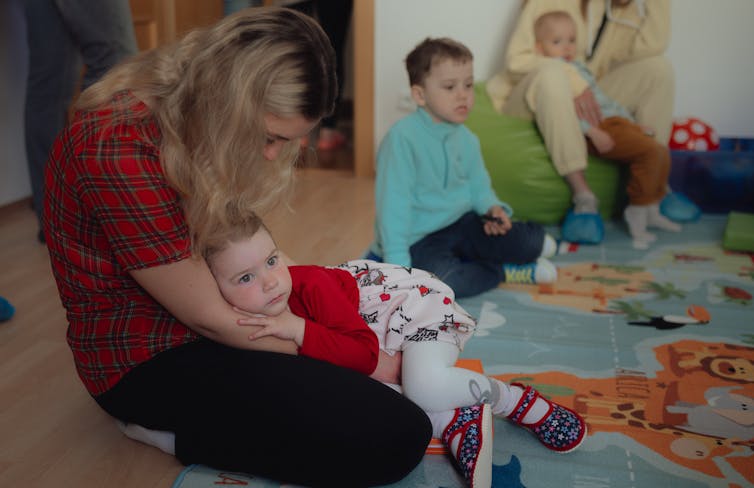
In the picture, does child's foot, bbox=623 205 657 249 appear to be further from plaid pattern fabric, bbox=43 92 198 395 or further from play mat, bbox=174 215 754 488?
plaid pattern fabric, bbox=43 92 198 395

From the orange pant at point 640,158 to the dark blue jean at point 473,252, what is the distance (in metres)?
0.57

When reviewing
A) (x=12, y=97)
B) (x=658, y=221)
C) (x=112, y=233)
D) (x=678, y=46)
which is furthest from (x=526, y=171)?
(x=12, y=97)

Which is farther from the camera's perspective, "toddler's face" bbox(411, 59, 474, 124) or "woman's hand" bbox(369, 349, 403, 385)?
"toddler's face" bbox(411, 59, 474, 124)

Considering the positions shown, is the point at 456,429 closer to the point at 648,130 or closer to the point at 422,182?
the point at 422,182

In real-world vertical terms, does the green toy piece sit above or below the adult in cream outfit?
below

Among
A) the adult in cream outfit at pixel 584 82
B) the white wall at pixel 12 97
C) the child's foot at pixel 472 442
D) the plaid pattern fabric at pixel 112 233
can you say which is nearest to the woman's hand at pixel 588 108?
the adult in cream outfit at pixel 584 82

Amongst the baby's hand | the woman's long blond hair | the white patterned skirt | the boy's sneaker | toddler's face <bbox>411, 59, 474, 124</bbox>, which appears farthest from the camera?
the baby's hand

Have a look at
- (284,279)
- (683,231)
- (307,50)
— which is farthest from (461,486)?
(683,231)

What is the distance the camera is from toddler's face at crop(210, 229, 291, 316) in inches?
44.9

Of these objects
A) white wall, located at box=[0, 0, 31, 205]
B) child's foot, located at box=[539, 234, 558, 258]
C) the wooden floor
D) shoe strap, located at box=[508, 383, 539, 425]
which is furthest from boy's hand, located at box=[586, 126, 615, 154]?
white wall, located at box=[0, 0, 31, 205]

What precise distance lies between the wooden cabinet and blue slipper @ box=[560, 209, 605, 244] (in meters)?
1.49

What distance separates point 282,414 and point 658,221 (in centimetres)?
186

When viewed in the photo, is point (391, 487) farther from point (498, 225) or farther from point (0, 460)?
point (498, 225)

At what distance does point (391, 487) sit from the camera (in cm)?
119
